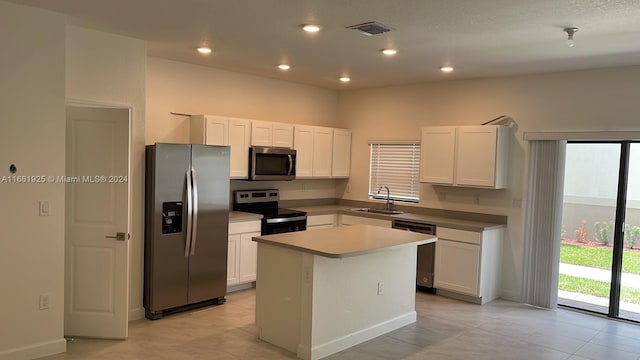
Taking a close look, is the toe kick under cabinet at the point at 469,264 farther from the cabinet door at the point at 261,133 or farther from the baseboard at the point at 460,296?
the cabinet door at the point at 261,133

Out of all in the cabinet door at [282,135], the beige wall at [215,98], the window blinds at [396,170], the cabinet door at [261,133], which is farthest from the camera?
the window blinds at [396,170]

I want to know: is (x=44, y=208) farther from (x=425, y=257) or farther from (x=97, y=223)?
(x=425, y=257)

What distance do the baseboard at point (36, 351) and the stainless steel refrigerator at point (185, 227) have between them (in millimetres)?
964

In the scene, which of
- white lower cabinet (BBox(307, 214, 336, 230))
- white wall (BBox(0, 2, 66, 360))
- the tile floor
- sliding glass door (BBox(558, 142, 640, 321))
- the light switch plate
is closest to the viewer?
white wall (BBox(0, 2, 66, 360))

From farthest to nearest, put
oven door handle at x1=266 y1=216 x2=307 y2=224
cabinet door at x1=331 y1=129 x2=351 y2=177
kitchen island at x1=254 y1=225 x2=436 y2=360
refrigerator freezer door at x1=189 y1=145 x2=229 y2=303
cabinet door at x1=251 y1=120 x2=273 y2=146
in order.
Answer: cabinet door at x1=331 y1=129 x2=351 y2=177, cabinet door at x1=251 y1=120 x2=273 y2=146, oven door handle at x1=266 y1=216 x2=307 y2=224, refrigerator freezer door at x1=189 y1=145 x2=229 y2=303, kitchen island at x1=254 y1=225 x2=436 y2=360

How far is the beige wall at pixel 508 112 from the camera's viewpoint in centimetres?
510

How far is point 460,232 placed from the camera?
564 centimetres

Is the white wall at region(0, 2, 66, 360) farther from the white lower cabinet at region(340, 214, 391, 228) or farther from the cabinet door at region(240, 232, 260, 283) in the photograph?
the white lower cabinet at region(340, 214, 391, 228)

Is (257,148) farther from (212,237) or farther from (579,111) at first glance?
(579,111)

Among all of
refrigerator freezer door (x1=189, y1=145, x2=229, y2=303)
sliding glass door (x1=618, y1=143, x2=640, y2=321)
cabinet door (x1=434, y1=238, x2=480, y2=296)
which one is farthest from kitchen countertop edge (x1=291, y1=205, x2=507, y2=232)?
refrigerator freezer door (x1=189, y1=145, x2=229, y2=303)

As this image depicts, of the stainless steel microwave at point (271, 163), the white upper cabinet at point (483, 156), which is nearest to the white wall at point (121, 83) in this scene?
the stainless steel microwave at point (271, 163)

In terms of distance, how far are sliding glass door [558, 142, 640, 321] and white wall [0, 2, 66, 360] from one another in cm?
523

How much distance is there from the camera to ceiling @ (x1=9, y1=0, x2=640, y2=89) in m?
3.26

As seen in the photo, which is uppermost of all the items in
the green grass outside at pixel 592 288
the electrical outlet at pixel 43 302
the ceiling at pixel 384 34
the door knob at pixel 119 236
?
the ceiling at pixel 384 34
